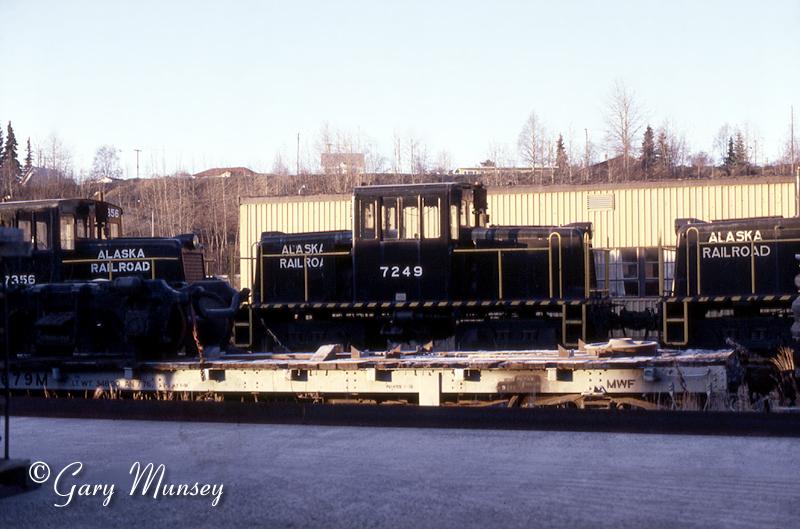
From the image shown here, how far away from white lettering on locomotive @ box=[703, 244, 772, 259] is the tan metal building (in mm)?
9445

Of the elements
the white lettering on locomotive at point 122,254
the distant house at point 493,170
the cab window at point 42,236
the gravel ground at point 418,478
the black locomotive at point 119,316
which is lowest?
the gravel ground at point 418,478

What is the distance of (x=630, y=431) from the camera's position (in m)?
8.52

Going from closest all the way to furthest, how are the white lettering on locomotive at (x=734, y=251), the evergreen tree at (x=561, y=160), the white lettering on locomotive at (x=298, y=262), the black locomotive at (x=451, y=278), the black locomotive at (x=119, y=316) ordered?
the black locomotive at (x=119, y=316) < the white lettering on locomotive at (x=734, y=251) < the black locomotive at (x=451, y=278) < the white lettering on locomotive at (x=298, y=262) < the evergreen tree at (x=561, y=160)

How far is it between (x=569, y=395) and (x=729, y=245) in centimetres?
593

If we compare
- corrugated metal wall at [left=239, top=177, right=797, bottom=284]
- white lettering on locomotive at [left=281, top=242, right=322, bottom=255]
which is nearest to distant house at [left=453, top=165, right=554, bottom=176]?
corrugated metal wall at [left=239, top=177, right=797, bottom=284]

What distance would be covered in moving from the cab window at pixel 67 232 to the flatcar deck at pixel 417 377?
5444 millimetres

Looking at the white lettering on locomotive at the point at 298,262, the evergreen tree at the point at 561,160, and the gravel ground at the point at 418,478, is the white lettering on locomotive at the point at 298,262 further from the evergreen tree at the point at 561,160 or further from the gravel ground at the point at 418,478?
the evergreen tree at the point at 561,160

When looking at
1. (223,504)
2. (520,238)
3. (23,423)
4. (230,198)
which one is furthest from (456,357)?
(230,198)

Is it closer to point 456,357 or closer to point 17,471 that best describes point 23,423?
point 17,471

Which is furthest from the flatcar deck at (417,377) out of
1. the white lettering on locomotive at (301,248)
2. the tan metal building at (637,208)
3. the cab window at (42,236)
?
the tan metal building at (637,208)

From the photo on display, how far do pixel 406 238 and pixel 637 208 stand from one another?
469 inches

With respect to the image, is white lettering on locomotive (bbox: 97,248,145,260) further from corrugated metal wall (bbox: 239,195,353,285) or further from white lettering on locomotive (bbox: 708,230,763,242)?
corrugated metal wall (bbox: 239,195,353,285)

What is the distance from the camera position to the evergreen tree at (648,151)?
5240 cm

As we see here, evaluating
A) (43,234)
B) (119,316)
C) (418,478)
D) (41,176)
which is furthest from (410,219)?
(41,176)
